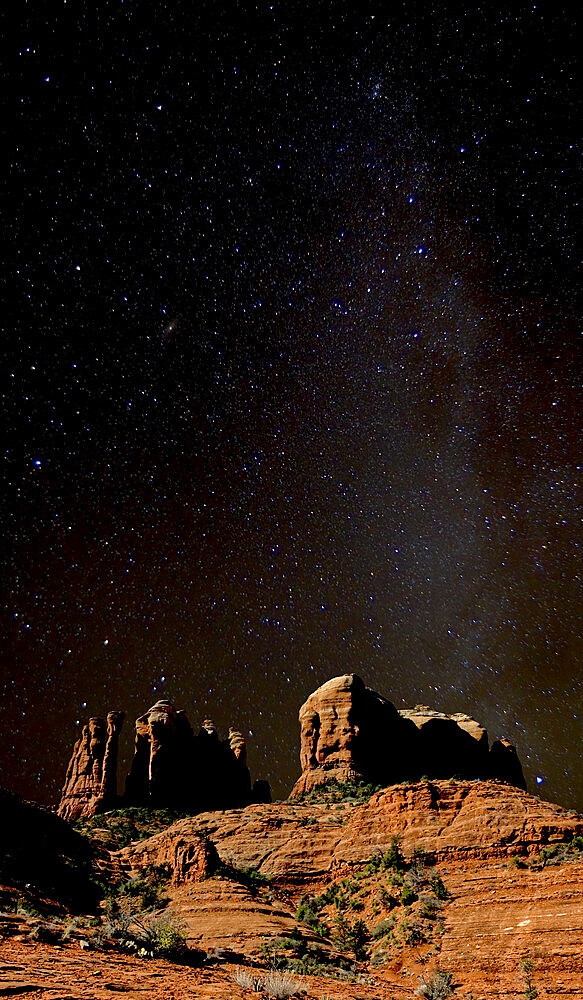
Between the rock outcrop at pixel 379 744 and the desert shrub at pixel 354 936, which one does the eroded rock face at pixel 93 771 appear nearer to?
the rock outcrop at pixel 379 744

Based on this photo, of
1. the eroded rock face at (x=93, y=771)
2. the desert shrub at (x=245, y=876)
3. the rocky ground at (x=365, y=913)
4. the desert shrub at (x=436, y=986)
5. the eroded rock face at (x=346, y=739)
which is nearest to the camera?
the rocky ground at (x=365, y=913)

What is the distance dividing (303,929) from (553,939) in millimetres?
12224

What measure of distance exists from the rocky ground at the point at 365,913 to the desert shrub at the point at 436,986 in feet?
0.95

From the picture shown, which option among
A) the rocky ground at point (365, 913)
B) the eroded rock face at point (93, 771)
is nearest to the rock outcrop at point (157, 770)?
the eroded rock face at point (93, 771)

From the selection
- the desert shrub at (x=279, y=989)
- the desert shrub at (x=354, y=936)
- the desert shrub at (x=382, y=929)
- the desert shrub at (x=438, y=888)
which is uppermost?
the desert shrub at (x=279, y=989)

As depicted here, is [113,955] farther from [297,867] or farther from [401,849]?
[297,867]

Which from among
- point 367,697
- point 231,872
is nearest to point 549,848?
point 231,872

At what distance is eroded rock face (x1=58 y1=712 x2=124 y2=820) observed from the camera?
83062 mm

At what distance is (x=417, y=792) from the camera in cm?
3597

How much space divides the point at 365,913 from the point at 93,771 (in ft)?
237

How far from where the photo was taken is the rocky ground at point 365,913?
11961mm

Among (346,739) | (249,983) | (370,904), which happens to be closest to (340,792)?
(346,739)

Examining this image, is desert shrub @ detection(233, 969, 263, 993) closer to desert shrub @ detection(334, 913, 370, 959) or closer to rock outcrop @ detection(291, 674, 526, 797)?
desert shrub @ detection(334, 913, 370, 959)

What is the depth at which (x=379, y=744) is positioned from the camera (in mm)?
96875
